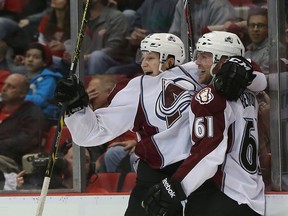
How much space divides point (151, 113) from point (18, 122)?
1.25 metres

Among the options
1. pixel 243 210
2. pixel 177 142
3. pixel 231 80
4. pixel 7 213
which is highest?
pixel 231 80

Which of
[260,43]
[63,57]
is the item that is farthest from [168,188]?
[63,57]

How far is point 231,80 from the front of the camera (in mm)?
2879

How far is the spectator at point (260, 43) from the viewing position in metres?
3.71

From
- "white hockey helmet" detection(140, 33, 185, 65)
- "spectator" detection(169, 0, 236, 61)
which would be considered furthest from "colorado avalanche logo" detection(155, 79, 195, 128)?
"spectator" detection(169, 0, 236, 61)

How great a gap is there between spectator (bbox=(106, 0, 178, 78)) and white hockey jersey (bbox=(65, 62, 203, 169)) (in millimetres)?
889

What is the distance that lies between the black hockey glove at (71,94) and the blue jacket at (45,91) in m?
1.07

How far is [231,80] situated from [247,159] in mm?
319

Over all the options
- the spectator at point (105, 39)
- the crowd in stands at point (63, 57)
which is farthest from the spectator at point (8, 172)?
the spectator at point (105, 39)

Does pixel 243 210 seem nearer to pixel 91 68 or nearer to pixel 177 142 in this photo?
pixel 177 142

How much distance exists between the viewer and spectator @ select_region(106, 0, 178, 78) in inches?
165

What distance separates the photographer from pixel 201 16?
4.00 m

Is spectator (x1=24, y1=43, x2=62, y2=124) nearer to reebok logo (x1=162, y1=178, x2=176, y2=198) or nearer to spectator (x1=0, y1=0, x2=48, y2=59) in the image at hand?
spectator (x1=0, y1=0, x2=48, y2=59)

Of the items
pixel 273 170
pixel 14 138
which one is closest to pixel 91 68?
pixel 14 138
